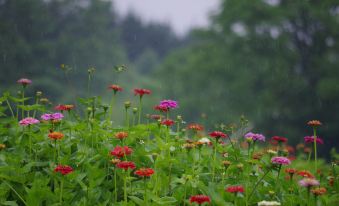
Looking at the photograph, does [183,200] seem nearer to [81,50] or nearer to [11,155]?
[11,155]

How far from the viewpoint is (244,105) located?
19.2m

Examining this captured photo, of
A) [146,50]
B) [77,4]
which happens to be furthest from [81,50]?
[146,50]

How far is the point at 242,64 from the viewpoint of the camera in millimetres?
19969

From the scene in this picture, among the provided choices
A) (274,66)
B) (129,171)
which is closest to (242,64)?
(274,66)

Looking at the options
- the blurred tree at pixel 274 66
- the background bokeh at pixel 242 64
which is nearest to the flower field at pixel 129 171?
the background bokeh at pixel 242 64

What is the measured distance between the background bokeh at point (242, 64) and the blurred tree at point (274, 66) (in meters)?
0.04

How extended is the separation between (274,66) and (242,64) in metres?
1.99

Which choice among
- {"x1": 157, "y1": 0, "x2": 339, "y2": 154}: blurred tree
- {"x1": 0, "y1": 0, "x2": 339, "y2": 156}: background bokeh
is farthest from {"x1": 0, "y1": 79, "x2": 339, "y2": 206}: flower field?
{"x1": 157, "y1": 0, "x2": 339, "y2": 154}: blurred tree

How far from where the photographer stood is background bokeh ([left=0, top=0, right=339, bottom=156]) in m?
17.7

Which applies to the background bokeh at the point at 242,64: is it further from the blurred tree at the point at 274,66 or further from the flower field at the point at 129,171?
the flower field at the point at 129,171

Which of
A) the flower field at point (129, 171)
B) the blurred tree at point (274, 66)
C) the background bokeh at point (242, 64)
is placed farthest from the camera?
the background bokeh at point (242, 64)

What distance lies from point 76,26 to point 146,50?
33336 millimetres

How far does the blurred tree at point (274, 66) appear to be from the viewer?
17.5 metres

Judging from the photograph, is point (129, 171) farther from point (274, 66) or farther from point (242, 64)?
point (242, 64)
